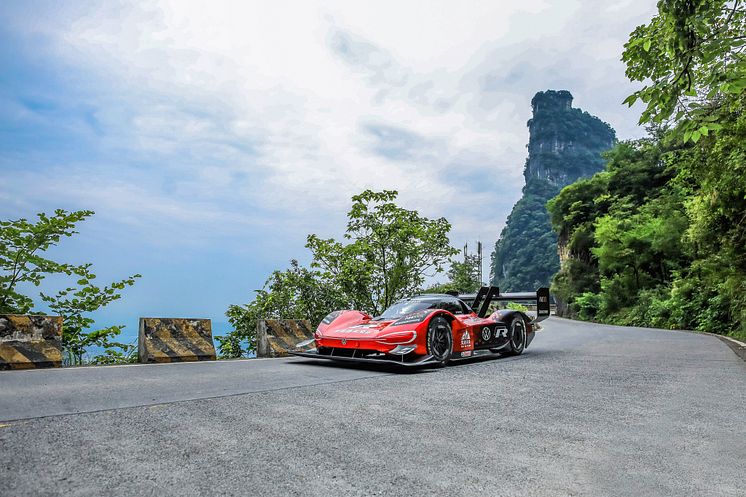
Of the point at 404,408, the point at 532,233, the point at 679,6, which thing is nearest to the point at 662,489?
the point at 404,408

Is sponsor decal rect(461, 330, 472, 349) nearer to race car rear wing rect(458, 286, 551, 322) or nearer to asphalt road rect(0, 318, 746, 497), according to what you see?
race car rear wing rect(458, 286, 551, 322)

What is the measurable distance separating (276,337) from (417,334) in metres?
3.28

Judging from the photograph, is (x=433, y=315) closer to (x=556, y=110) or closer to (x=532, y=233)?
(x=532, y=233)

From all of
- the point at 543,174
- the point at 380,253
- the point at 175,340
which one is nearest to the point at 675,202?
the point at 380,253

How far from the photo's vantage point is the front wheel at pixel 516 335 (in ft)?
30.5

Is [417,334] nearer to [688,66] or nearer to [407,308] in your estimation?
[407,308]

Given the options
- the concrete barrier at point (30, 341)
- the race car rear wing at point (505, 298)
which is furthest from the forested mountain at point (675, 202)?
the concrete barrier at point (30, 341)

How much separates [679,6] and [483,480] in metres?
5.14

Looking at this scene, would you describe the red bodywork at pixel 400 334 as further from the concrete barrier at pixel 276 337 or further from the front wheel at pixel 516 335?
the concrete barrier at pixel 276 337

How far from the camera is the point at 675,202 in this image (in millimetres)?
28641

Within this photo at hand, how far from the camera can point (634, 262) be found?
106ft

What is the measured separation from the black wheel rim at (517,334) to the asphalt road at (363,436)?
3381 millimetres

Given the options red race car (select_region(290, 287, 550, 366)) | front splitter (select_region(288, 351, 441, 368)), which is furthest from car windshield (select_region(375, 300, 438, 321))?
front splitter (select_region(288, 351, 441, 368))

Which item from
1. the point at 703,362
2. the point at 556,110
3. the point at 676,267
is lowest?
the point at 703,362
